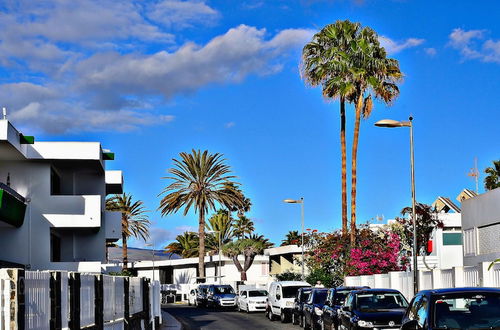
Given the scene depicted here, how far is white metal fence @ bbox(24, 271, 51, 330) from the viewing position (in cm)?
1144

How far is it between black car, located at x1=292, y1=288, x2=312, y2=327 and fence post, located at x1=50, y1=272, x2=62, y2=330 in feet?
70.6

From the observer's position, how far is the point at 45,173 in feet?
135

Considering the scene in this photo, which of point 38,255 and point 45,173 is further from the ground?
point 45,173

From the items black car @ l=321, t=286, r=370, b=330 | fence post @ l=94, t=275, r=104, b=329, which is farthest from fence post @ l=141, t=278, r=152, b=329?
fence post @ l=94, t=275, r=104, b=329

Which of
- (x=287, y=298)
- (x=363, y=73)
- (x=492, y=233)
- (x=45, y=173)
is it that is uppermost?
(x=363, y=73)

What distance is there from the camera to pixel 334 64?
168ft

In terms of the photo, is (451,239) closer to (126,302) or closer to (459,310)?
(126,302)

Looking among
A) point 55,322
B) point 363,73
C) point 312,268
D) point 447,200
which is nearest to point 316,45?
point 363,73

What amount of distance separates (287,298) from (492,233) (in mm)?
9795

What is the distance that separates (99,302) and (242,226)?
89780 mm

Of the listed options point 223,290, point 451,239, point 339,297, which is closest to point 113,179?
point 223,290

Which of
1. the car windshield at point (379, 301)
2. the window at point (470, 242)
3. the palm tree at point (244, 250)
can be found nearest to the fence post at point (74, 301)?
the car windshield at point (379, 301)

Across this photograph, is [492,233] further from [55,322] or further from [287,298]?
[55,322]

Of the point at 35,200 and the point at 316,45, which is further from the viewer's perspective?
the point at 316,45
